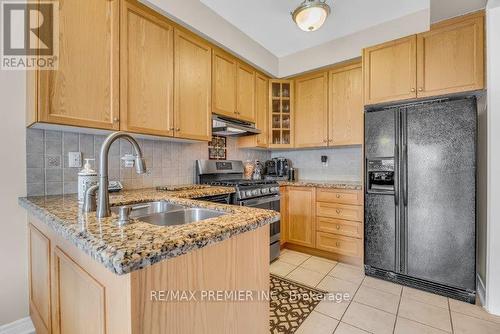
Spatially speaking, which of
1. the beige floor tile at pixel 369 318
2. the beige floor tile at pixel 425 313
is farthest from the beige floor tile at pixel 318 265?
the beige floor tile at pixel 425 313

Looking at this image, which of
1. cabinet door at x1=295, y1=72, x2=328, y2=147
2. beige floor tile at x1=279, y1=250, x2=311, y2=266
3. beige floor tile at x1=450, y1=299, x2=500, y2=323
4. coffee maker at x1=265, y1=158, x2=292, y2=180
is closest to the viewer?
beige floor tile at x1=450, y1=299, x2=500, y2=323

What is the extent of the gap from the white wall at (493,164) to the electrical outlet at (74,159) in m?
3.10

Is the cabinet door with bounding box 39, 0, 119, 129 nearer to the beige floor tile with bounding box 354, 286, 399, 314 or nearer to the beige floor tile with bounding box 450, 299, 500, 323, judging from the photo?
the beige floor tile with bounding box 354, 286, 399, 314

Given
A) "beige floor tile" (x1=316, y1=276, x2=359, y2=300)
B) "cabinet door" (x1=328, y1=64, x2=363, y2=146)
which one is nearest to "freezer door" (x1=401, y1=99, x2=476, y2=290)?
"beige floor tile" (x1=316, y1=276, x2=359, y2=300)

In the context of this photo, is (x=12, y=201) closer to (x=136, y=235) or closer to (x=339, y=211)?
(x=136, y=235)

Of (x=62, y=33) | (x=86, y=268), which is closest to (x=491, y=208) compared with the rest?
(x=86, y=268)

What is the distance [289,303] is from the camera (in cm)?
188

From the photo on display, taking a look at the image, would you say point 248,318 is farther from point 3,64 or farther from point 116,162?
point 3,64

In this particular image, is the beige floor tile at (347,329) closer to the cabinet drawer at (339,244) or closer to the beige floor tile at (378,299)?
the beige floor tile at (378,299)

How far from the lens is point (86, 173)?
1256mm

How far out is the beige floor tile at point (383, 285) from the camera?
6.83ft

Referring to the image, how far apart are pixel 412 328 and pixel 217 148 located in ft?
8.00

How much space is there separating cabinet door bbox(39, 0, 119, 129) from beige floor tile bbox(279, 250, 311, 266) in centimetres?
226

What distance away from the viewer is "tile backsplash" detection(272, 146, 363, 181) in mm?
3088
